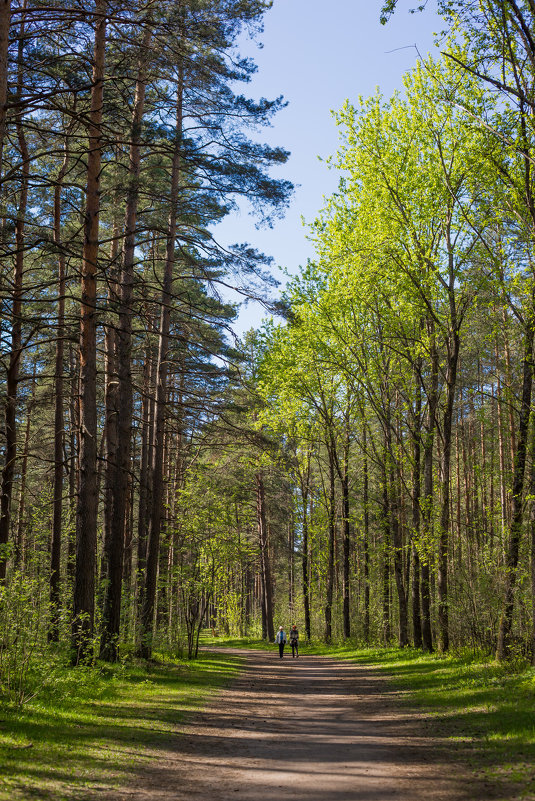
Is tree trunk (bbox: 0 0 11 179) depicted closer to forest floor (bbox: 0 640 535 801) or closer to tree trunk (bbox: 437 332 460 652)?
forest floor (bbox: 0 640 535 801)

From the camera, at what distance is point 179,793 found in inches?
239

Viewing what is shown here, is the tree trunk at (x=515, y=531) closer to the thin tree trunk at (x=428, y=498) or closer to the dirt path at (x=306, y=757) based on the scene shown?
the dirt path at (x=306, y=757)

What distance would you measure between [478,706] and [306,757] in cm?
387

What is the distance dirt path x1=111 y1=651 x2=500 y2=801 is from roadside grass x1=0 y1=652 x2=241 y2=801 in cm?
35

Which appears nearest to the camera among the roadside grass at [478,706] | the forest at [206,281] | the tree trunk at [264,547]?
the roadside grass at [478,706]

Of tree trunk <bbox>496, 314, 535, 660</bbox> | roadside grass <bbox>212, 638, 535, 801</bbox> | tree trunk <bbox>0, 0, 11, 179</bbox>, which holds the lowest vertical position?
roadside grass <bbox>212, 638, 535, 801</bbox>

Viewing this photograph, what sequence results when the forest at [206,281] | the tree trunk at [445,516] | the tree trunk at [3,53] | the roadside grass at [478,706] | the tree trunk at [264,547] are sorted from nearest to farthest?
the roadside grass at [478,706], the tree trunk at [3,53], the forest at [206,281], the tree trunk at [445,516], the tree trunk at [264,547]

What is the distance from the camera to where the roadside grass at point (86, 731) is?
237 inches

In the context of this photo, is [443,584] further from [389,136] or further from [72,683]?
[389,136]

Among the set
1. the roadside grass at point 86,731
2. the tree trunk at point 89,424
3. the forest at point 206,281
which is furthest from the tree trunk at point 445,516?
the tree trunk at point 89,424

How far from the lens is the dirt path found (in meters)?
6.02

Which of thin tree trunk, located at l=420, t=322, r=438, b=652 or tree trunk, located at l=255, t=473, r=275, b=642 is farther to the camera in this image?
tree trunk, located at l=255, t=473, r=275, b=642

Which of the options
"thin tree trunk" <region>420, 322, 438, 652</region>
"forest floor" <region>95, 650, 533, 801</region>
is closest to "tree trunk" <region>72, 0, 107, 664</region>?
"forest floor" <region>95, 650, 533, 801</region>

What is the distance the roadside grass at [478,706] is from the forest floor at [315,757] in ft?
0.30
